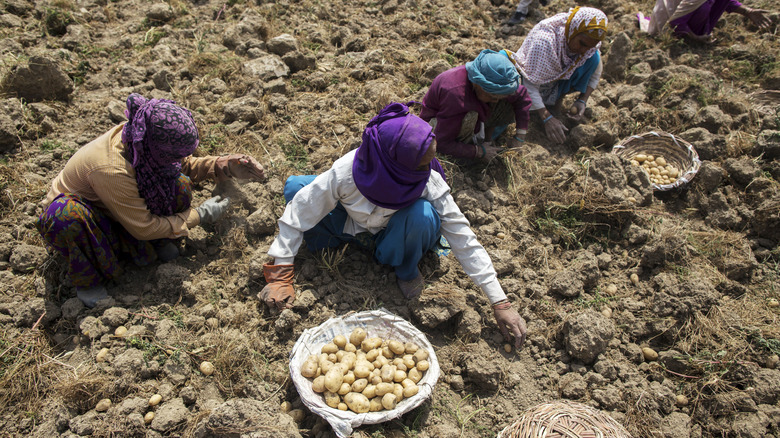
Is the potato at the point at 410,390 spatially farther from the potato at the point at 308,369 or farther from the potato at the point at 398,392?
the potato at the point at 308,369

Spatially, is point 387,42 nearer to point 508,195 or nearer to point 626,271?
point 508,195

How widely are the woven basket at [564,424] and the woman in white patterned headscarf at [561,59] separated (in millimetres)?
2706

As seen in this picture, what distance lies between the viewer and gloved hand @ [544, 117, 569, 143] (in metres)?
4.16

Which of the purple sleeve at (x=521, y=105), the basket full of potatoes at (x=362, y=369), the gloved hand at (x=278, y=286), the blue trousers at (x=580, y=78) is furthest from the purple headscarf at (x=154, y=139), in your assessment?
the blue trousers at (x=580, y=78)

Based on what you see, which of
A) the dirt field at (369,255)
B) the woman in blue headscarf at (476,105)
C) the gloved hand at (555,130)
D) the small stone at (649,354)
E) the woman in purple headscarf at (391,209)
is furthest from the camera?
the gloved hand at (555,130)

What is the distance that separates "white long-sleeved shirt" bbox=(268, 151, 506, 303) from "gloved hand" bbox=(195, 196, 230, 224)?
2.16 feet

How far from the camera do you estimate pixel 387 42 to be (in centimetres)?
498

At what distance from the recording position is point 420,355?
250 centimetres

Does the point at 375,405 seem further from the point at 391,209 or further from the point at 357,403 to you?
the point at 391,209

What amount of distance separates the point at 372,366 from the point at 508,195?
2.00 meters

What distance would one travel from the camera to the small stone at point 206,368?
2.51 metres

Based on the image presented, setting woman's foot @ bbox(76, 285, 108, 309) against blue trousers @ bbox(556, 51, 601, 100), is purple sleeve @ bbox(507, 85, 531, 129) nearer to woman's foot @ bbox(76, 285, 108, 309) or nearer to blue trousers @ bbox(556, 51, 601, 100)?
blue trousers @ bbox(556, 51, 601, 100)

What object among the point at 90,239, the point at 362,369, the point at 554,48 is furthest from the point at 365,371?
the point at 554,48

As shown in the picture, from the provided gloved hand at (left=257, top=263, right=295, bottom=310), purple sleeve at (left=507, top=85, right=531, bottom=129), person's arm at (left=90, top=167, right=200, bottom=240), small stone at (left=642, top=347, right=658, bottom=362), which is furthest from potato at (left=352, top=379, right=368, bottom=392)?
purple sleeve at (left=507, top=85, right=531, bottom=129)
